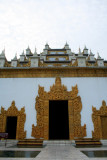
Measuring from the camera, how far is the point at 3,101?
805 cm

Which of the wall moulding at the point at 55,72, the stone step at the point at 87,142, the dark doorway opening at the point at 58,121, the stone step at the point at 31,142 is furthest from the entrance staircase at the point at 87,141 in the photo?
the wall moulding at the point at 55,72

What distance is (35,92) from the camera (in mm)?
8172

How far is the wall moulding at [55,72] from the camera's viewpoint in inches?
335

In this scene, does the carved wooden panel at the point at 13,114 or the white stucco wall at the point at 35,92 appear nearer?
the carved wooden panel at the point at 13,114

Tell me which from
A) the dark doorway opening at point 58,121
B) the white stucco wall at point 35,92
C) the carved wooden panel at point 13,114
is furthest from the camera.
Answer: the dark doorway opening at point 58,121

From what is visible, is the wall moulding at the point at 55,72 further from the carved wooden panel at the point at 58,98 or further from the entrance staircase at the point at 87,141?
the entrance staircase at the point at 87,141

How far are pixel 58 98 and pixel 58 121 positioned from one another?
3.49m

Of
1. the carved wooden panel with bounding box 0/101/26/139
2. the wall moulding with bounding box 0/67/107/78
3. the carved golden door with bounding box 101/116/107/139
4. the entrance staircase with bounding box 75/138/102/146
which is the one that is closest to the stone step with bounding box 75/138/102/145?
the entrance staircase with bounding box 75/138/102/146

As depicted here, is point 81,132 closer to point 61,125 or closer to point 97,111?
point 97,111

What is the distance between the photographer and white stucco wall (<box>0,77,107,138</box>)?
7.77 meters

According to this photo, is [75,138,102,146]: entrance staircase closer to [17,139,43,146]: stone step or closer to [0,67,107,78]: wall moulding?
[17,139,43,146]: stone step

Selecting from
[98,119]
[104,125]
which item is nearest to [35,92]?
[98,119]

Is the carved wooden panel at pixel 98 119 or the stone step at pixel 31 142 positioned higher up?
the carved wooden panel at pixel 98 119

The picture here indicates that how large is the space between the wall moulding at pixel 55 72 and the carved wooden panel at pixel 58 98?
58cm
